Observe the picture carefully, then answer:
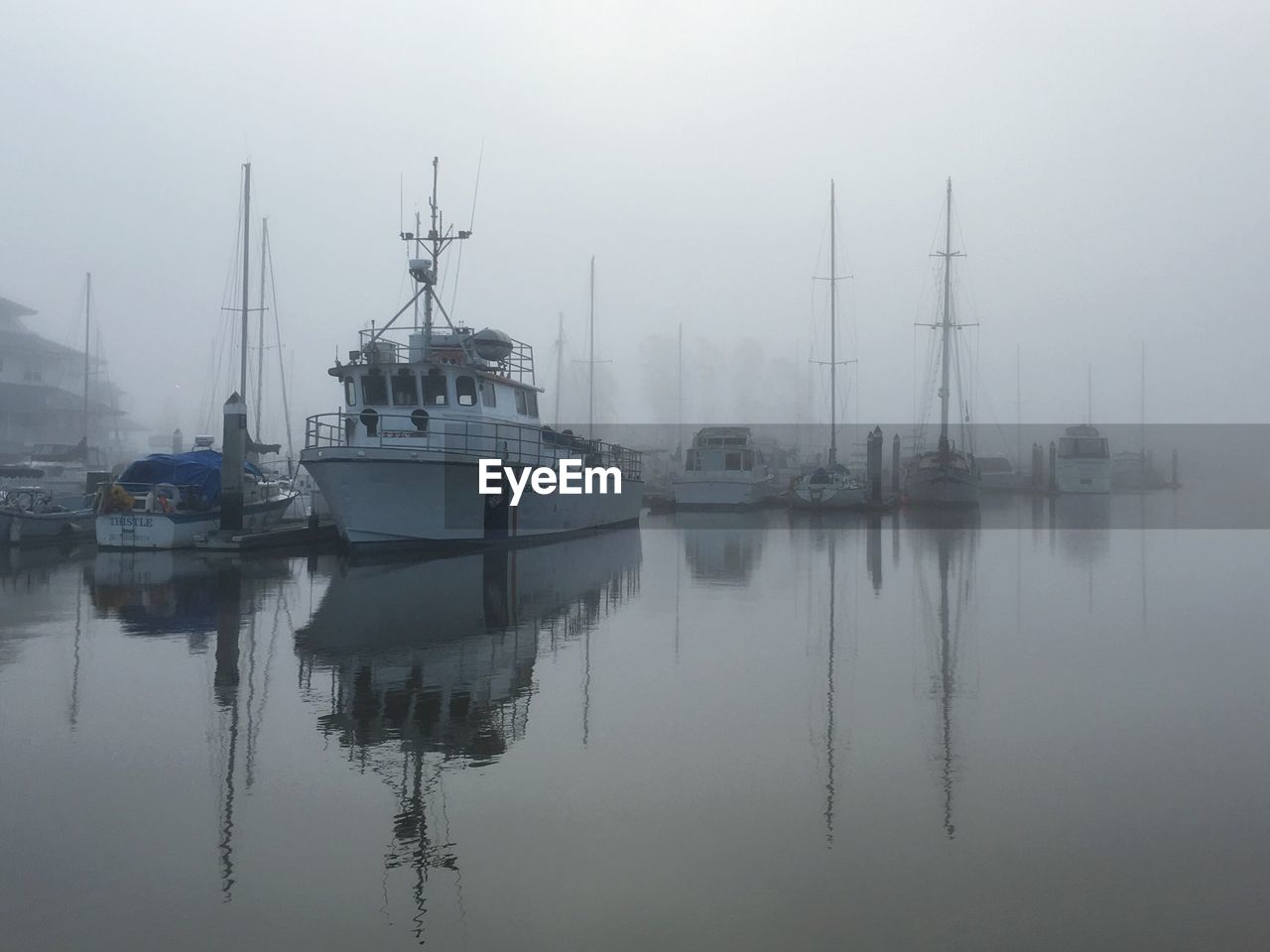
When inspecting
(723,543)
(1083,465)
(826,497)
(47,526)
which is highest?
(1083,465)

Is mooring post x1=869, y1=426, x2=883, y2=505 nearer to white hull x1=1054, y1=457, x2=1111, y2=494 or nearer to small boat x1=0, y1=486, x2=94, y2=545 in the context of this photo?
white hull x1=1054, y1=457, x2=1111, y2=494

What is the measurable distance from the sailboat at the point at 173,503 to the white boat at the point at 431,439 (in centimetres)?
263

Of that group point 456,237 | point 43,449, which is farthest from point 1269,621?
point 43,449

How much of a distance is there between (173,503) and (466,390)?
6.77 metres

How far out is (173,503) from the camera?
2350 centimetres

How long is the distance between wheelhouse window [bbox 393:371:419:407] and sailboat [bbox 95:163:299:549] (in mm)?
3194

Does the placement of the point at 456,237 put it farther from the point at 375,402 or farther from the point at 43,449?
the point at 43,449

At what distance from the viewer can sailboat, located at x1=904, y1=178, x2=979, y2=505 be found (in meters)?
49.1

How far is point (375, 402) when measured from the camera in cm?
2392

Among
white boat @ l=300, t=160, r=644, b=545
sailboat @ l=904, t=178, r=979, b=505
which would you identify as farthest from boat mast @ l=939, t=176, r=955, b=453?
white boat @ l=300, t=160, r=644, b=545

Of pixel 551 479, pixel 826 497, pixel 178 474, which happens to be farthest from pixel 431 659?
pixel 826 497

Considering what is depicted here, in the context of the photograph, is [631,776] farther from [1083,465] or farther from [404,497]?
[1083,465]

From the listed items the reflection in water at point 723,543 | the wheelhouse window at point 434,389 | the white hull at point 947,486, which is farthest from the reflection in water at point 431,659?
the white hull at point 947,486

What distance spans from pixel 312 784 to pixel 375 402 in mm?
18097
